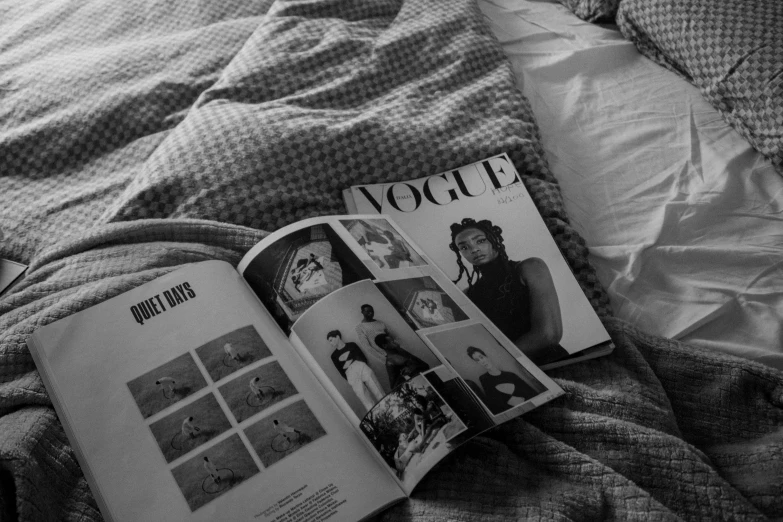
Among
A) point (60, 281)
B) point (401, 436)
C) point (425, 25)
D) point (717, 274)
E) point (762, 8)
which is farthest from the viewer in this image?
point (425, 25)

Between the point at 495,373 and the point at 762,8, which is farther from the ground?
the point at 762,8

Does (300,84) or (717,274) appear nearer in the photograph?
(717,274)

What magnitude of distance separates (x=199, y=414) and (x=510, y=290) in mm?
355

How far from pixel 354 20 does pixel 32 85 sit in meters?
0.49

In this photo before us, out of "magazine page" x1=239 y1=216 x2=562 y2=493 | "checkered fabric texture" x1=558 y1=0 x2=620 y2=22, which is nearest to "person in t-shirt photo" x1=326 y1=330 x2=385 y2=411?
"magazine page" x1=239 y1=216 x2=562 y2=493

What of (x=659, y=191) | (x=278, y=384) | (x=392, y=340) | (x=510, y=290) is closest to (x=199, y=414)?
(x=278, y=384)

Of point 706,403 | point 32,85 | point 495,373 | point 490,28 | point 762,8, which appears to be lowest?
point 706,403

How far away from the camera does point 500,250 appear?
744 millimetres

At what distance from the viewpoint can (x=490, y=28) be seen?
1064 millimetres

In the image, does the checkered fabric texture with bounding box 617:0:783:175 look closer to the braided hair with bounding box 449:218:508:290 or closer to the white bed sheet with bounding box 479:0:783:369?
the white bed sheet with bounding box 479:0:783:369

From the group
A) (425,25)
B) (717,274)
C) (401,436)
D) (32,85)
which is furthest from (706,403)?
(32,85)

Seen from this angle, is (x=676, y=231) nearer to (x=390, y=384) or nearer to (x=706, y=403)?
(x=706, y=403)

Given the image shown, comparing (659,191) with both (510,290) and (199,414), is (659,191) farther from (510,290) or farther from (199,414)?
(199,414)

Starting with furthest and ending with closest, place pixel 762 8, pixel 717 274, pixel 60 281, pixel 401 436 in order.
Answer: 1. pixel 762 8
2. pixel 717 274
3. pixel 60 281
4. pixel 401 436
